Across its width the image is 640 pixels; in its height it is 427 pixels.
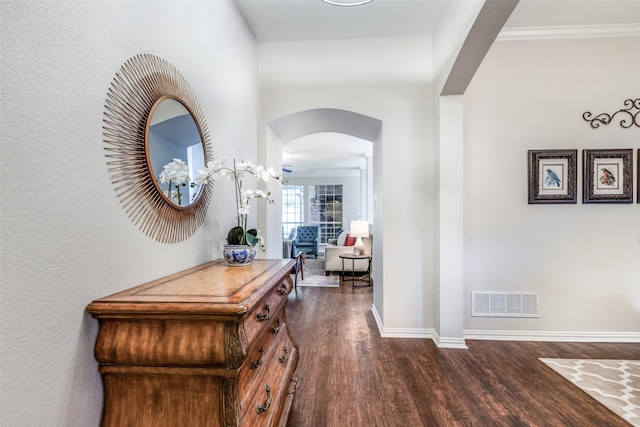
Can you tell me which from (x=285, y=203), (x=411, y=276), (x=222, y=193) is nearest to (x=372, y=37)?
(x=222, y=193)

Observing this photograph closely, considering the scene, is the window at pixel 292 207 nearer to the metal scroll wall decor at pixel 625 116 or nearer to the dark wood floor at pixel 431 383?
the dark wood floor at pixel 431 383

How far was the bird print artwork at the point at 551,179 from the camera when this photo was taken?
2984mm

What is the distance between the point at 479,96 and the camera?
3035 millimetres

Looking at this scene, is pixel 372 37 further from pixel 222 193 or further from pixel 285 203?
pixel 285 203

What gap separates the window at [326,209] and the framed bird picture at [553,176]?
710 cm

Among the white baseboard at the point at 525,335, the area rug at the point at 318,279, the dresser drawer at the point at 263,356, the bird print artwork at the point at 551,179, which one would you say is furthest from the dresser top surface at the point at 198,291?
the area rug at the point at 318,279

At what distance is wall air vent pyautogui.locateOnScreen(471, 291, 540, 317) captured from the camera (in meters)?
3.00

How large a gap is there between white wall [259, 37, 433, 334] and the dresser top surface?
186 cm

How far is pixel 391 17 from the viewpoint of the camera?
108 inches

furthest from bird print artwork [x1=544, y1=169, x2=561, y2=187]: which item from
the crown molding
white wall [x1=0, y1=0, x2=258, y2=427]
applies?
white wall [x1=0, y1=0, x2=258, y2=427]

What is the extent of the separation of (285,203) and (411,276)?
7.46 m

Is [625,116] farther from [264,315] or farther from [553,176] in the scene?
[264,315]

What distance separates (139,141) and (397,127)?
2467mm

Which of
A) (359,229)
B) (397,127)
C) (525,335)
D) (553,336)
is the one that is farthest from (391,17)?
(553,336)
